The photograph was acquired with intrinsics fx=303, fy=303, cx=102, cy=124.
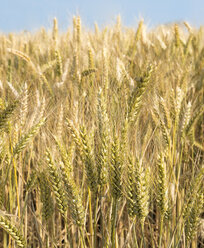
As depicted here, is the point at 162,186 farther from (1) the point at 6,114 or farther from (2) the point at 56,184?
(1) the point at 6,114

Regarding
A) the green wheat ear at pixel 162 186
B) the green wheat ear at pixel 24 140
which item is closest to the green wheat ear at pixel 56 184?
the green wheat ear at pixel 24 140

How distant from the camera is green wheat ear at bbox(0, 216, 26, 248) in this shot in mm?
987

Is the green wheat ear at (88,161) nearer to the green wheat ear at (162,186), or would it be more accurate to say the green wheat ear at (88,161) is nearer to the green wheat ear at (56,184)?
the green wheat ear at (56,184)

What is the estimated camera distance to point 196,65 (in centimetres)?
271

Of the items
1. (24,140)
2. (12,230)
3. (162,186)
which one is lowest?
(12,230)

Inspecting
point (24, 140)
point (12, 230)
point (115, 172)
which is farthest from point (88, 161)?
point (12, 230)

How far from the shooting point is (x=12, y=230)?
1014mm

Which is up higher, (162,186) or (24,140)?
(24,140)

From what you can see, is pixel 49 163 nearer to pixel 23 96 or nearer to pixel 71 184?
pixel 71 184

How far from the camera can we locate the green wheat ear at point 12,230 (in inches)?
38.8

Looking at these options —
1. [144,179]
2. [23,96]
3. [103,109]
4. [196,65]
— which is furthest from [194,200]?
[196,65]

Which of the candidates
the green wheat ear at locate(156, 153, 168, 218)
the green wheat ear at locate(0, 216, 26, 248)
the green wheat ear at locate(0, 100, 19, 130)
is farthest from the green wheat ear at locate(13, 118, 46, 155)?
the green wheat ear at locate(156, 153, 168, 218)

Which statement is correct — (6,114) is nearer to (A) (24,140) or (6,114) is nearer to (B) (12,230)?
(A) (24,140)

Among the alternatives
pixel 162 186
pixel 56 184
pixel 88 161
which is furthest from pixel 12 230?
pixel 162 186
